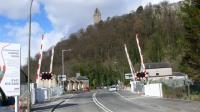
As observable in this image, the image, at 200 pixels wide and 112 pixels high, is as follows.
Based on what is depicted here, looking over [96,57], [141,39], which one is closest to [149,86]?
[141,39]

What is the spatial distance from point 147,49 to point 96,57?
1526 inches

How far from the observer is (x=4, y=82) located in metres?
22.6

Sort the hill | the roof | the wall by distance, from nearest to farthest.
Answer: the hill
the roof
the wall

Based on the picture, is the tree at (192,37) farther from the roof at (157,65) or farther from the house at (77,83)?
the house at (77,83)

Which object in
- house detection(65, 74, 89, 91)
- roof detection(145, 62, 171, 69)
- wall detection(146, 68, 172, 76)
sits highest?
roof detection(145, 62, 171, 69)

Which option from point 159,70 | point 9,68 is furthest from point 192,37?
point 159,70

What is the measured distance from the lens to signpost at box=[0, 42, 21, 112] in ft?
73.0

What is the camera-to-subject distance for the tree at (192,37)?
4066cm

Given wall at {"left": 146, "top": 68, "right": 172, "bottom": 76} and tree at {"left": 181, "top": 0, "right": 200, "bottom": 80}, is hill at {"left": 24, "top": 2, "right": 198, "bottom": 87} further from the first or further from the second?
tree at {"left": 181, "top": 0, "right": 200, "bottom": 80}

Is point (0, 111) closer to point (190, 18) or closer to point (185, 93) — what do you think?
point (190, 18)

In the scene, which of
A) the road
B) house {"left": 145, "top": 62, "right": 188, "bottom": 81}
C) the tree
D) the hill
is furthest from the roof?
the tree

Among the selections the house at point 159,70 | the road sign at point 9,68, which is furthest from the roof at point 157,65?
the road sign at point 9,68

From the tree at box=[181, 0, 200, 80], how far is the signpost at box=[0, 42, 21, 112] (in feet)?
70.3

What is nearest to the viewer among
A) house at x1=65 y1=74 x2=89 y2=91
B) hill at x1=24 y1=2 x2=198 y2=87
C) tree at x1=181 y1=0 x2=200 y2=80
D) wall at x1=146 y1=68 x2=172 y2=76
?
tree at x1=181 y1=0 x2=200 y2=80
